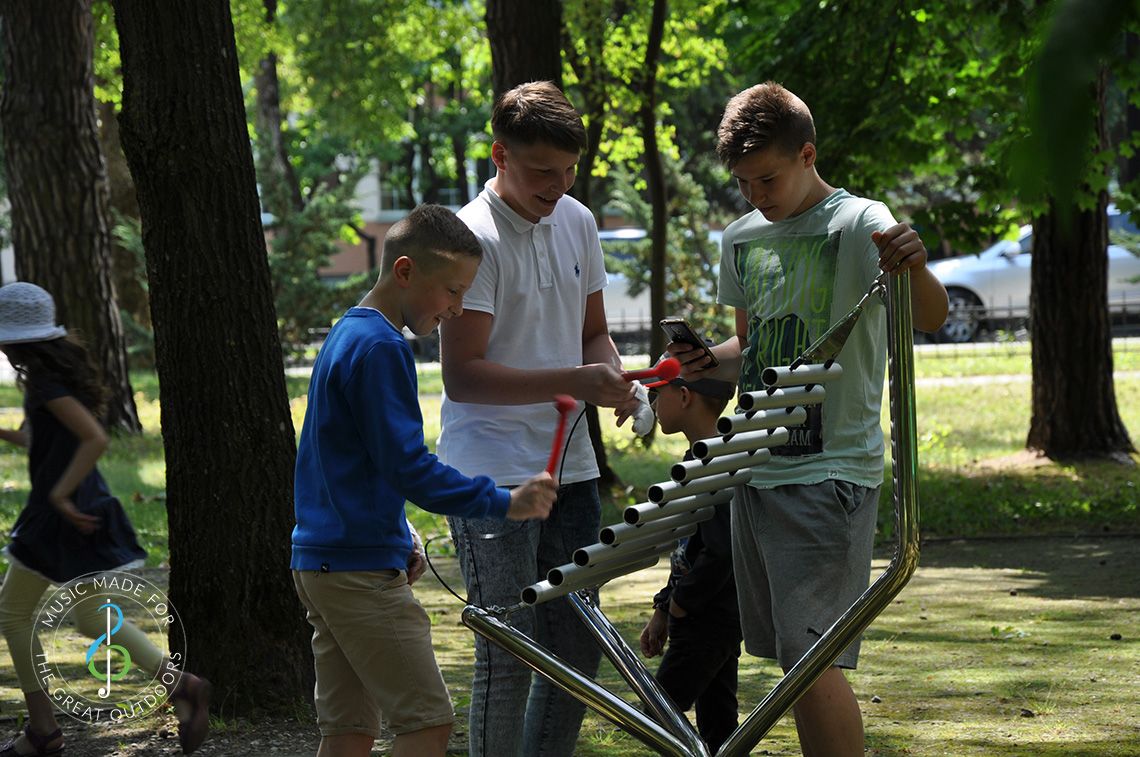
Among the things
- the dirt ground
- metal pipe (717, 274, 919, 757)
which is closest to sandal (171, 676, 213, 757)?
the dirt ground

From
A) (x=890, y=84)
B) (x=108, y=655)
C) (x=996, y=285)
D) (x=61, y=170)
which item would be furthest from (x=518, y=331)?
(x=996, y=285)

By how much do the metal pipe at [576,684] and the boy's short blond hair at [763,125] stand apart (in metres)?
1.11

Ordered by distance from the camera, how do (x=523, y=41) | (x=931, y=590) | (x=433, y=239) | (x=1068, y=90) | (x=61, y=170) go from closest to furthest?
(x=1068, y=90) → (x=433, y=239) → (x=931, y=590) → (x=523, y=41) → (x=61, y=170)

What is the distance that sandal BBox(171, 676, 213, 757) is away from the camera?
4262 millimetres

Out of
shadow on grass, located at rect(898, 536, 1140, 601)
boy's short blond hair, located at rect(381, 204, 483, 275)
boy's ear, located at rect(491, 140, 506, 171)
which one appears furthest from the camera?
shadow on grass, located at rect(898, 536, 1140, 601)

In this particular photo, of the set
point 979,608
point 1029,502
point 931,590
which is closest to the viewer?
point 979,608

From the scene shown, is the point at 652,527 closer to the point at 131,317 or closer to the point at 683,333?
the point at 683,333

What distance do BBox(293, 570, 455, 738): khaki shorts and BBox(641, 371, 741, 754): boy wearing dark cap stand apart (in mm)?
754

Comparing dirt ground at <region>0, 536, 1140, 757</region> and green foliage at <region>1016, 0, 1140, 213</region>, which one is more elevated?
green foliage at <region>1016, 0, 1140, 213</region>

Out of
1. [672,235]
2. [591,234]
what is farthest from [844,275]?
[672,235]

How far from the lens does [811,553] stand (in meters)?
3.16

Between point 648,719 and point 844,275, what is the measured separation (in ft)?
3.37

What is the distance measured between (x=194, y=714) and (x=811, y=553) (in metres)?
2.05

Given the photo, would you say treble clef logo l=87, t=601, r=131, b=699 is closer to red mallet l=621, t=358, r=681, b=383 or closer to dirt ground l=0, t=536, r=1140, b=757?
dirt ground l=0, t=536, r=1140, b=757
